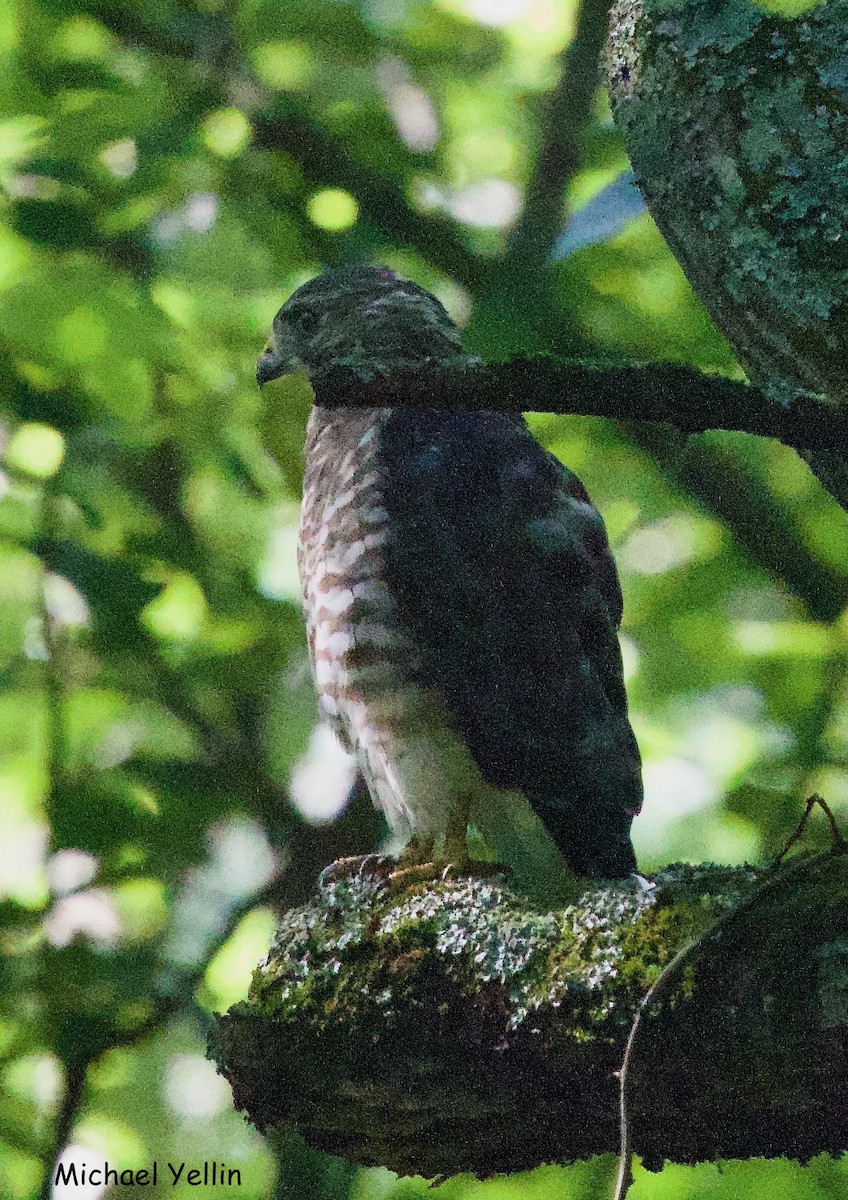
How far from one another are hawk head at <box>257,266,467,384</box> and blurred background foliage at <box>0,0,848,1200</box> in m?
0.17

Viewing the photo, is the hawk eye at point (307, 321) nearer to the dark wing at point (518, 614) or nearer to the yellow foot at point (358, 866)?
the dark wing at point (518, 614)

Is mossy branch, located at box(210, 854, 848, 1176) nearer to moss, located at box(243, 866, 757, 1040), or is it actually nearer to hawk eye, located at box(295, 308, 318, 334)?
moss, located at box(243, 866, 757, 1040)

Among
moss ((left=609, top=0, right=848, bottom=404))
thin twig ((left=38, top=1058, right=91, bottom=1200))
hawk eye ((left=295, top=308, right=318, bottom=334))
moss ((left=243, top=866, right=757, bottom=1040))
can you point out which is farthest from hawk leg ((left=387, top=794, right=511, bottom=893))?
thin twig ((left=38, top=1058, right=91, bottom=1200))

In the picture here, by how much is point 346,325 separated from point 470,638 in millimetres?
837

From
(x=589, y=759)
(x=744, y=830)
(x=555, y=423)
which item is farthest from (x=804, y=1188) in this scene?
(x=555, y=423)

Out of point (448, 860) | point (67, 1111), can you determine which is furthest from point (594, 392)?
point (67, 1111)

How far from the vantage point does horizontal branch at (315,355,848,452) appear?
1.21m

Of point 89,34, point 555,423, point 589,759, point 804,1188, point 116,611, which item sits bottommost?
point 804,1188

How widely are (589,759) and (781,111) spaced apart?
0.99 meters

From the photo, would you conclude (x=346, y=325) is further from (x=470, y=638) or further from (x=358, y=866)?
(x=358, y=866)

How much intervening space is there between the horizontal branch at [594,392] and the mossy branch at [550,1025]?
0.51 metres

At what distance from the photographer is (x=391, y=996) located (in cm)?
153

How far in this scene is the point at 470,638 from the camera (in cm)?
212

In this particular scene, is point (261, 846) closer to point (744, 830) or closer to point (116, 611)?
point (116, 611)
